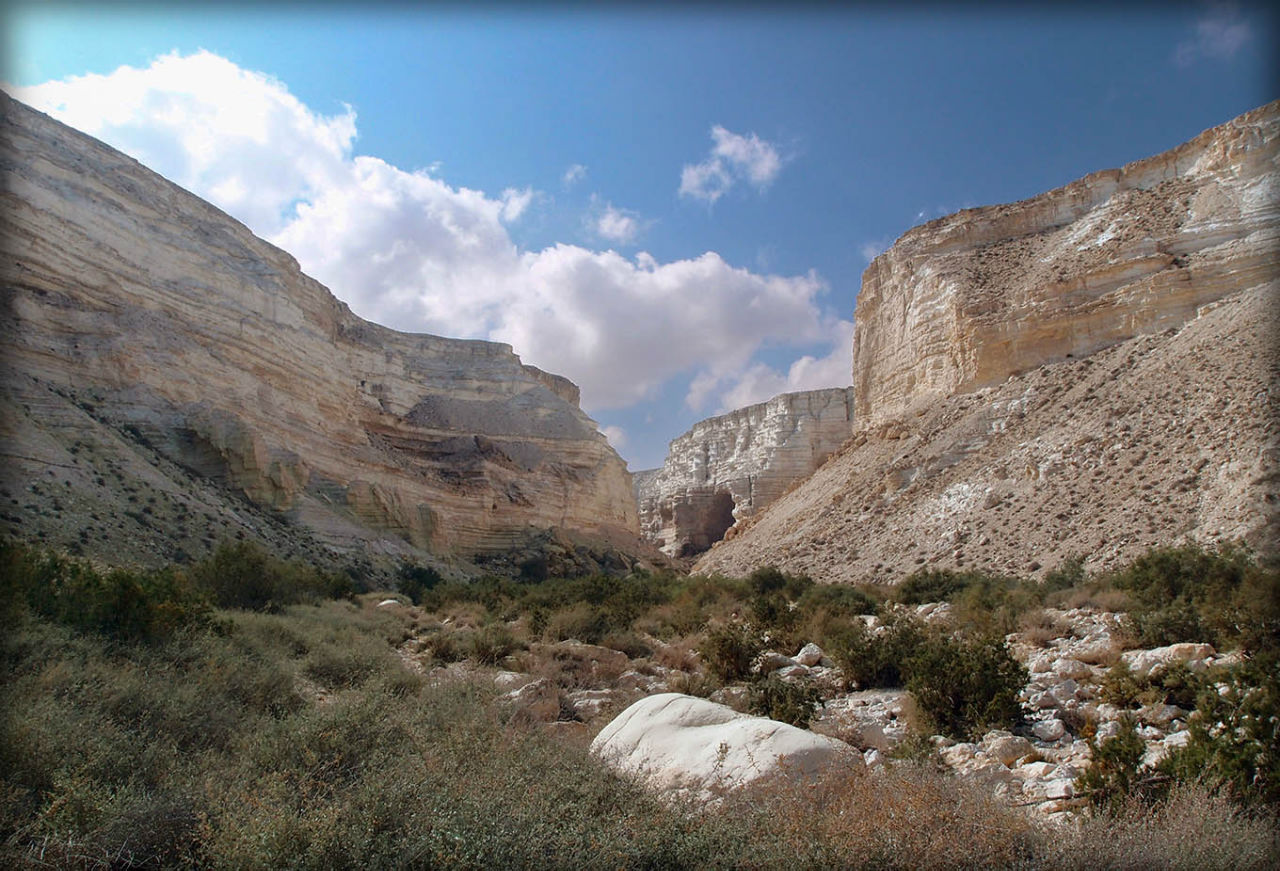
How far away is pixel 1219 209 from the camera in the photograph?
84.8 feet

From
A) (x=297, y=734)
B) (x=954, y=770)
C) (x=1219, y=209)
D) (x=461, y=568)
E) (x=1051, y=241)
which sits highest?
(x=1051, y=241)

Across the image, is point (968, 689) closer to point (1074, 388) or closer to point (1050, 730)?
point (1050, 730)

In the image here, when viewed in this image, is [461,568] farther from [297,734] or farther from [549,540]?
[297,734]

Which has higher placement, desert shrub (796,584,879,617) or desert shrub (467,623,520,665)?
desert shrub (796,584,879,617)

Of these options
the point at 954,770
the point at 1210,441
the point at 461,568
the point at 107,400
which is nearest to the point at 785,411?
the point at 461,568

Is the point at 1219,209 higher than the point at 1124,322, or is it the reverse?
the point at 1219,209

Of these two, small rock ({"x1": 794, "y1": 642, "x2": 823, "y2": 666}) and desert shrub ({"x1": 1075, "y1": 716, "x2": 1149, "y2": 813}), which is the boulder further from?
desert shrub ({"x1": 1075, "y1": 716, "x2": 1149, "y2": 813})

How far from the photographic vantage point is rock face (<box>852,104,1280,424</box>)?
82.2 feet

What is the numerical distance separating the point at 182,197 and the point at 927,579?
104 ft

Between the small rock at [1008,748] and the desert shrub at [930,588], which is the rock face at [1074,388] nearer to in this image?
the desert shrub at [930,588]

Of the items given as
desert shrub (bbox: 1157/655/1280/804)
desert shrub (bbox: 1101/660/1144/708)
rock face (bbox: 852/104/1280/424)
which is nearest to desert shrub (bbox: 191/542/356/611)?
desert shrub (bbox: 1101/660/1144/708)

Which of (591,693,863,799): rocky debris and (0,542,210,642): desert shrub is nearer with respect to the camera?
(591,693,863,799): rocky debris

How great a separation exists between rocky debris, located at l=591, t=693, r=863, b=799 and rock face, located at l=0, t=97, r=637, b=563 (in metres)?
16.7

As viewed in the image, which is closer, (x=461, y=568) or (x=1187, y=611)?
(x=1187, y=611)
